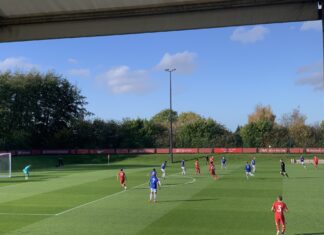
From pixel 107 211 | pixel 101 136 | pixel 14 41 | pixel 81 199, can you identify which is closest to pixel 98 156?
pixel 101 136

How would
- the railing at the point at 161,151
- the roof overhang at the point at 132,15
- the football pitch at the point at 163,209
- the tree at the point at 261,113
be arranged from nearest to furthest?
1. the roof overhang at the point at 132,15
2. the football pitch at the point at 163,209
3. the railing at the point at 161,151
4. the tree at the point at 261,113

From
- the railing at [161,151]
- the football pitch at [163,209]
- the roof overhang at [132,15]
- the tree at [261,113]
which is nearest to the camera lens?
the roof overhang at [132,15]

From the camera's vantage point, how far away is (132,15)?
19.0 feet

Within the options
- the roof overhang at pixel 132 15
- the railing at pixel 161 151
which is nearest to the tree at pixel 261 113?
the railing at pixel 161 151

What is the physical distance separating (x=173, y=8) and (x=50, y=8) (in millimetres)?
1561

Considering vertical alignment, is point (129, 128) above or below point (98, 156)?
above

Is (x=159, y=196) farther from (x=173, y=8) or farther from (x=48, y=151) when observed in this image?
(x=48, y=151)

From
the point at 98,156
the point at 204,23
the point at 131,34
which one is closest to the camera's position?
the point at 204,23

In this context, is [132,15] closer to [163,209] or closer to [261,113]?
[163,209]

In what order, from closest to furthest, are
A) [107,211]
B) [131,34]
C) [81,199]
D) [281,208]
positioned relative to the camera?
1. [131,34]
2. [281,208]
3. [107,211]
4. [81,199]

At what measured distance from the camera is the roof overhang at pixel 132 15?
214 inches

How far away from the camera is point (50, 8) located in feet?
18.3

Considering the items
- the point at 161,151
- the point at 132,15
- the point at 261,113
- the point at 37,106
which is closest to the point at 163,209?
the point at 132,15

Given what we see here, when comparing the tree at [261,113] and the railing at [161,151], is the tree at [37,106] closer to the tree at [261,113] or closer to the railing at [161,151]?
the railing at [161,151]
